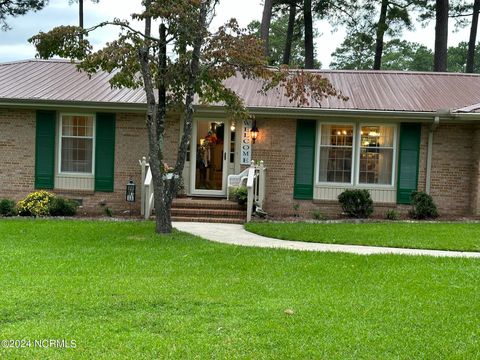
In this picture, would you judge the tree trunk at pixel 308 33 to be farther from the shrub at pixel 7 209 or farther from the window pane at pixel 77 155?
the shrub at pixel 7 209

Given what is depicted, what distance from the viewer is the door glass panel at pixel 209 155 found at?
1328cm

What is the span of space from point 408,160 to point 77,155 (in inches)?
326

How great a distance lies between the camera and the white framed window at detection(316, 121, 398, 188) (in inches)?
501

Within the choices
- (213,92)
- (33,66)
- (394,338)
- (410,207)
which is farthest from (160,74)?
(33,66)

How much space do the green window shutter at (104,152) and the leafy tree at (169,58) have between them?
12.4ft

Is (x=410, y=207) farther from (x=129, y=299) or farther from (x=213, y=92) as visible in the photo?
(x=129, y=299)

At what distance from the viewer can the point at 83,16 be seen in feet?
86.8

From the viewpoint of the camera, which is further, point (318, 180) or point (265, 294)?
point (318, 180)

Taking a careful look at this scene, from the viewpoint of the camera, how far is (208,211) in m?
11.7

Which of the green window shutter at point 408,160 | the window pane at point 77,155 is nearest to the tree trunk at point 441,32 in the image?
the green window shutter at point 408,160

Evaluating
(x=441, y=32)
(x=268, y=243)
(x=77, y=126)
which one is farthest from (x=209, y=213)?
(x=441, y=32)

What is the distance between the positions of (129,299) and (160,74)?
4885 millimetres

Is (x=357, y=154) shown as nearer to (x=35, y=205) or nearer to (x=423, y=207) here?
(x=423, y=207)

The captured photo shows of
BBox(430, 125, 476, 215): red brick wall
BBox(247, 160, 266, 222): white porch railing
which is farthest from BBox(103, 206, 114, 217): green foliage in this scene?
BBox(430, 125, 476, 215): red brick wall
